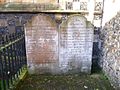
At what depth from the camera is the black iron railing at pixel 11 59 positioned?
140 inches

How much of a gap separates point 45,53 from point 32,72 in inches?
23.4

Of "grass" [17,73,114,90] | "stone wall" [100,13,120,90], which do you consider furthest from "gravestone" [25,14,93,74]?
"stone wall" [100,13,120,90]

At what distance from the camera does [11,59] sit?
14.0 feet

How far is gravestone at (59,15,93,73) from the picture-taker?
15.1 ft

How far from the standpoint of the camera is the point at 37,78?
4633 millimetres

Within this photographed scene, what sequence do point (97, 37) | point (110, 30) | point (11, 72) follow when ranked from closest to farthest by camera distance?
point (11, 72) < point (110, 30) < point (97, 37)

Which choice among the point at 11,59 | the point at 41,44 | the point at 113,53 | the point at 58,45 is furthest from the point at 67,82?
the point at 11,59

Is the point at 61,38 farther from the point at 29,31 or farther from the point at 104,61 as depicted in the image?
the point at 104,61

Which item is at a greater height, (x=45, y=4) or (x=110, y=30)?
(x=45, y=4)

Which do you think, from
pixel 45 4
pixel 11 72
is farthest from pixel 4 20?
pixel 11 72

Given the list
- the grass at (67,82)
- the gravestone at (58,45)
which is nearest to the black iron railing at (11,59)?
the gravestone at (58,45)

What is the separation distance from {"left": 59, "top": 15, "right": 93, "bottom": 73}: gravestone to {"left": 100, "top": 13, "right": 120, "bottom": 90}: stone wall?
1.40 ft

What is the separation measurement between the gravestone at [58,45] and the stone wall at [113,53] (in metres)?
0.43

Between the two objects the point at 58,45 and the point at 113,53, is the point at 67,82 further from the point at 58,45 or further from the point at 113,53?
the point at 113,53
